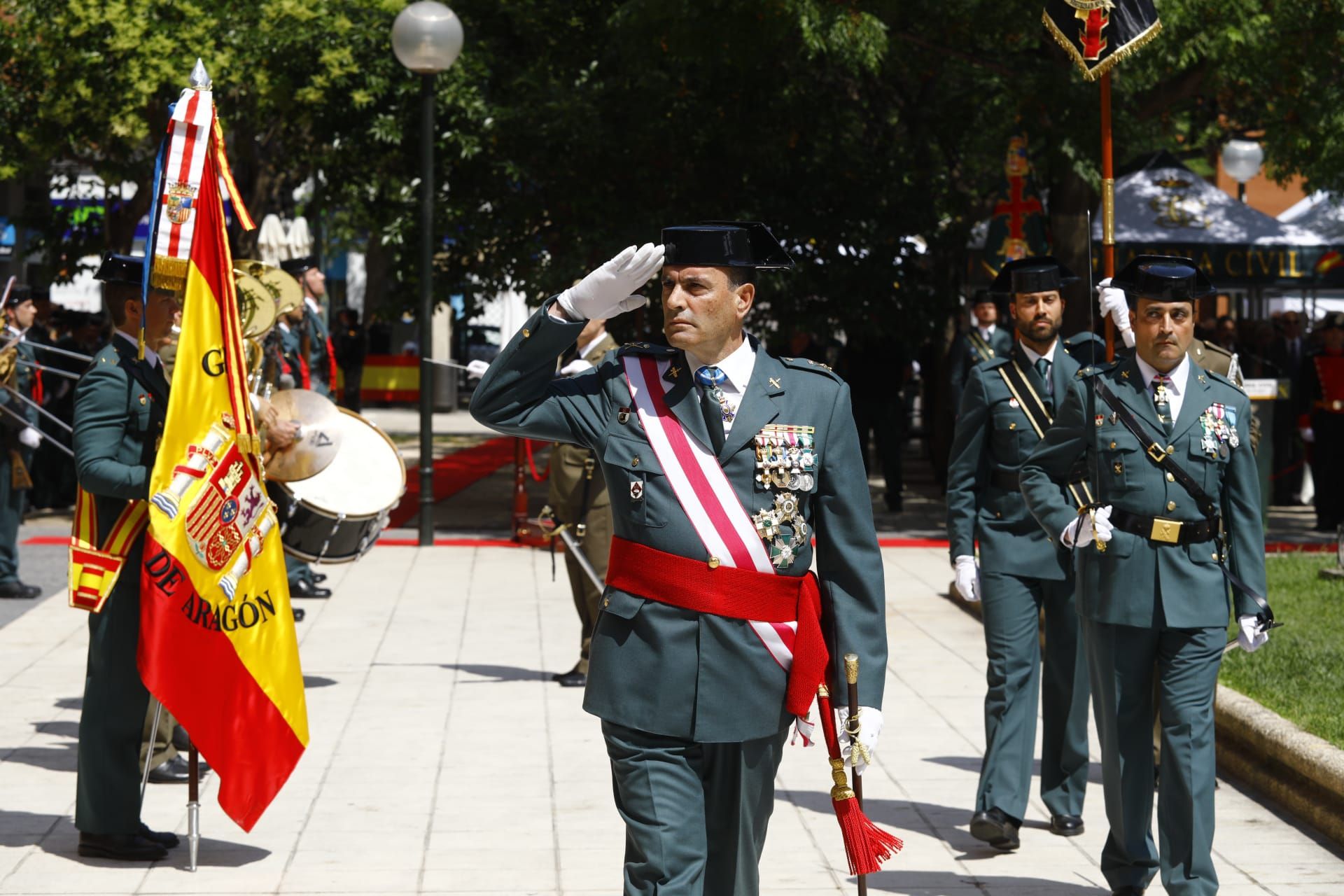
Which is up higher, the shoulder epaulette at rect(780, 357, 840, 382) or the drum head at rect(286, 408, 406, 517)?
the shoulder epaulette at rect(780, 357, 840, 382)

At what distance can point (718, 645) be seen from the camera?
14.6ft

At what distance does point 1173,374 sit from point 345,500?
497 centimetres

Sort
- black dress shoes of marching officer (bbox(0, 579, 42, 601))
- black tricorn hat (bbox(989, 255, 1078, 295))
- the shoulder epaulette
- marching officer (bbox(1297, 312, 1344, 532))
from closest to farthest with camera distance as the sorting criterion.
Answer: the shoulder epaulette < black tricorn hat (bbox(989, 255, 1078, 295)) < black dress shoes of marching officer (bbox(0, 579, 42, 601)) < marching officer (bbox(1297, 312, 1344, 532))

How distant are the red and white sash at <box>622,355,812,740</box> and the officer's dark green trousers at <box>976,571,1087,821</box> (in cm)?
260

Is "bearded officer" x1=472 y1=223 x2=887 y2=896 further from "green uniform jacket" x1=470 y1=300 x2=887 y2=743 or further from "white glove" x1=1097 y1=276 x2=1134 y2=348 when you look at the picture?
"white glove" x1=1097 y1=276 x2=1134 y2=348

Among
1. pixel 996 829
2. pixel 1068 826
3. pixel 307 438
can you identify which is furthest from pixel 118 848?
pixel 1068 826

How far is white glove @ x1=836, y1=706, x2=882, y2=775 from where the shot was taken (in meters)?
4.47

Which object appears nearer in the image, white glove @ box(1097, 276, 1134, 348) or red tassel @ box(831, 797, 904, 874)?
red tassel @ box(831, 797, 904, 874)

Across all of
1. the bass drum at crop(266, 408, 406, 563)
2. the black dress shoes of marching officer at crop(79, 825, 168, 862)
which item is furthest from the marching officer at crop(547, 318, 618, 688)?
the black dress shoes of marching officer at crop(79, 825, 168, 862)

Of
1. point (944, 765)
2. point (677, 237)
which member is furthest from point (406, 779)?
point (677, 237)

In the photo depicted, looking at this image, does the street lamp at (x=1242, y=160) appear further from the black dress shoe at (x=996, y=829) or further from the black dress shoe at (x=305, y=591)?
the black dress shoe at (x=996, y=829)

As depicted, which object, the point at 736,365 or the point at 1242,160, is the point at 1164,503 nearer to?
the point at 736,365

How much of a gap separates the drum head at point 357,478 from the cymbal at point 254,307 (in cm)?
84

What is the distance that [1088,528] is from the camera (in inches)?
237
